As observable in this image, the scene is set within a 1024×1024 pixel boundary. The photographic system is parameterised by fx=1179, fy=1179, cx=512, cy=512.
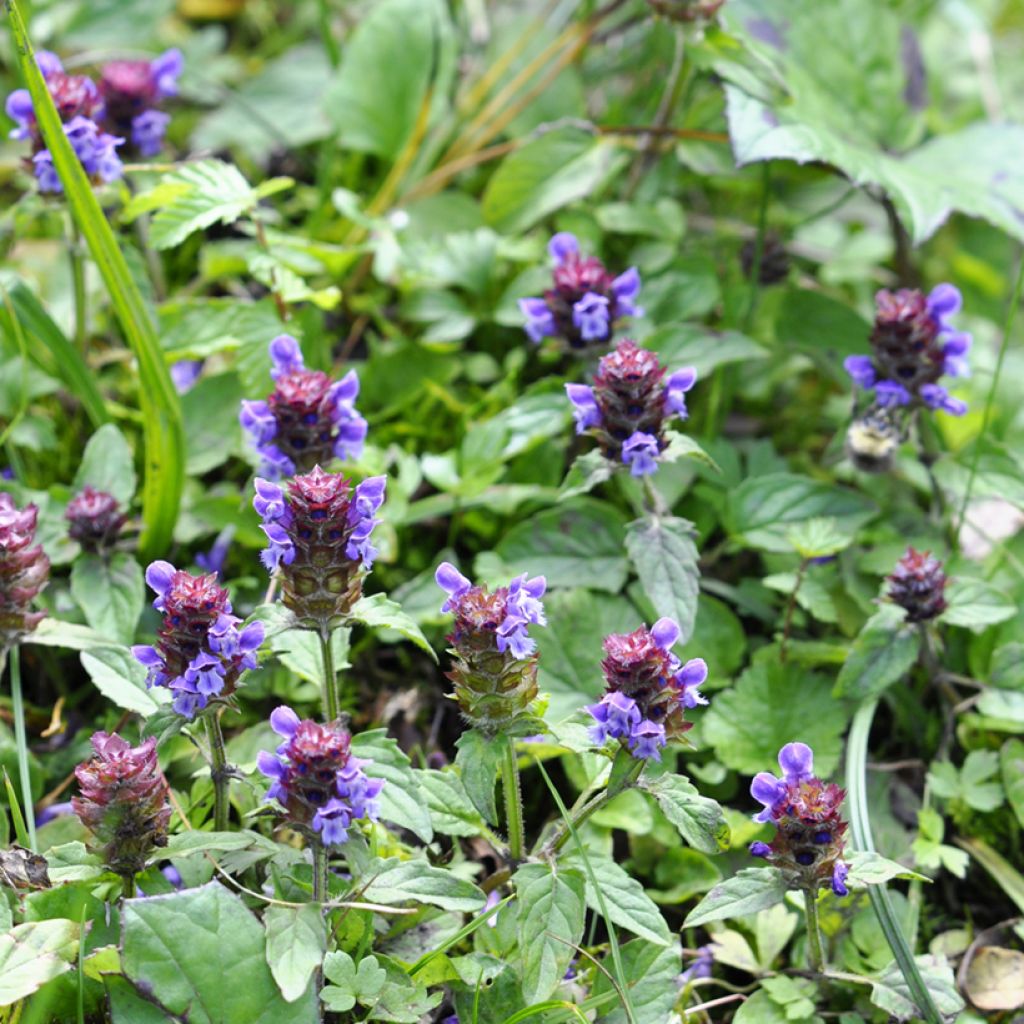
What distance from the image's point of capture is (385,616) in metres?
2.05

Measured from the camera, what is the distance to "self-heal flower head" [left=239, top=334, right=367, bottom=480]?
7.89ft

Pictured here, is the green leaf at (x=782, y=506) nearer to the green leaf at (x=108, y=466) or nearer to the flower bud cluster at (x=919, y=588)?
the flower bud cluster at (x=919, y=588)

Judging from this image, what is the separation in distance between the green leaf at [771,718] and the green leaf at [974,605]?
33 cm

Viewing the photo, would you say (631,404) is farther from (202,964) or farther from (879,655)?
(202,964)

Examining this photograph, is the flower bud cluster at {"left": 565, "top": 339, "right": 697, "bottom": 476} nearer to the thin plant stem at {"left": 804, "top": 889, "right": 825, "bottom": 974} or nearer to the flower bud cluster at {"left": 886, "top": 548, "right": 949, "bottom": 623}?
the flower bud cluster at {"left": 886, "top": 548, "right": 949, "bottom": 623}

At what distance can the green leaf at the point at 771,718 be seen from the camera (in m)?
2.62

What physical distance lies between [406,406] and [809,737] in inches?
56.2

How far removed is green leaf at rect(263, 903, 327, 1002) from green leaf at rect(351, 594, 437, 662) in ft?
1.53

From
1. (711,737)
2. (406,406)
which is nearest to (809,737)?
(711,737)

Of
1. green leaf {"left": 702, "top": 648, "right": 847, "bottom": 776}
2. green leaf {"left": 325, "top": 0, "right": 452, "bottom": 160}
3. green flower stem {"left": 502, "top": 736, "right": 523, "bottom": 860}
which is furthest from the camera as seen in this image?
green leaf {"left": 325, "top": 0, "right": 452, "bottom": 160}

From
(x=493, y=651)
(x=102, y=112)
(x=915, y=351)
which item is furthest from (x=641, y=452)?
(x=102, y=112)

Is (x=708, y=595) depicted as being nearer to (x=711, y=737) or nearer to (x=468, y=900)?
(x=711, y=737)

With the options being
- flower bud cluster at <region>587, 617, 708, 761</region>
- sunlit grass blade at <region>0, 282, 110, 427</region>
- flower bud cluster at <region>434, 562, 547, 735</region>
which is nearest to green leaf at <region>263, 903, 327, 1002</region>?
flower bud cluster at <region>434, 562, 547, 735</region>

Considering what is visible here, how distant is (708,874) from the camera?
246 cm
